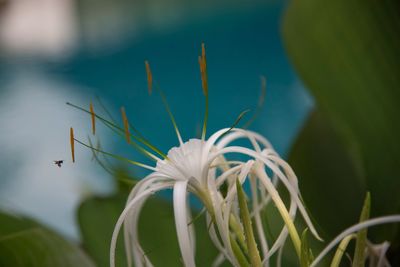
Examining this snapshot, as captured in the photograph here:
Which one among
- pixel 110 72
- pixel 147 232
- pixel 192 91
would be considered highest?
pixel 110 72

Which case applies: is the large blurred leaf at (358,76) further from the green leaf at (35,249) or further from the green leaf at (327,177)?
the green leaf at (35,249)

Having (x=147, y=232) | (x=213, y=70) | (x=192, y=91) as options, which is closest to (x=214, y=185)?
(x=147, y=232)

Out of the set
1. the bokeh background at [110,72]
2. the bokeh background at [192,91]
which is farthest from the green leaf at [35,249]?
the bokeh background at [110,72]

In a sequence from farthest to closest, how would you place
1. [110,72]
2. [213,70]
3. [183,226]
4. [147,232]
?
[110,72] → [213,70] → [147,232] → [183,226]

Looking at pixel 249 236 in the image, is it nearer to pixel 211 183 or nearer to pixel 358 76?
pixel 211 183

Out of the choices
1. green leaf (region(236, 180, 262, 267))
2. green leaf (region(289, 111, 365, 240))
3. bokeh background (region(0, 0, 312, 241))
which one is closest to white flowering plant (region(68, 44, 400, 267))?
green leaf (region(236, 180, 262, 267))

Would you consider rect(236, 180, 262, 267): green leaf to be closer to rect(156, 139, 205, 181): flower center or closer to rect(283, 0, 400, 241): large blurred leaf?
rect(156, 139, 205, 181): flower center

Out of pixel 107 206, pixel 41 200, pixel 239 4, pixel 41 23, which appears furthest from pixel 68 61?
pixel 107 206
